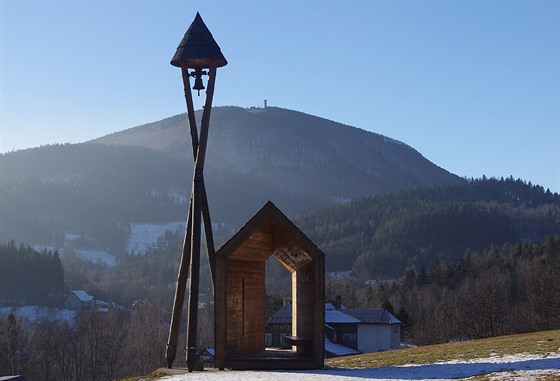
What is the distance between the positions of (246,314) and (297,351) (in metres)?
1.99

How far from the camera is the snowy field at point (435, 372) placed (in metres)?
19.9

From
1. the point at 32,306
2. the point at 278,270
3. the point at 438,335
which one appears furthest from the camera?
the point at 278,270

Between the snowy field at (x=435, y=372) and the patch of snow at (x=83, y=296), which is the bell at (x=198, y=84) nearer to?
the snowy field at (x=435, y=372)

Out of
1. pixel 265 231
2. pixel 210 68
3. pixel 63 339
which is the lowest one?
pixel 63 339

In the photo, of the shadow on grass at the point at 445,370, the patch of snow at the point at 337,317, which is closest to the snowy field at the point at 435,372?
the shadow on grass at the point at 445,370

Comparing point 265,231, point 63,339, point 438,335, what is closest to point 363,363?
point 265,231

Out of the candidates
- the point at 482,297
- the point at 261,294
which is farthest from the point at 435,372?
the point at 482,297

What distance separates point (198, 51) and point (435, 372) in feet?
37.1

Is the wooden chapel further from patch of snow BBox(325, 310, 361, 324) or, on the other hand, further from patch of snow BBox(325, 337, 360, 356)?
patch of snow BBox(325, 310, 361, 324)

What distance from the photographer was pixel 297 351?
1005 inches

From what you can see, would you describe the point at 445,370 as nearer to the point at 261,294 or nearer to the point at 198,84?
the point at 261,294

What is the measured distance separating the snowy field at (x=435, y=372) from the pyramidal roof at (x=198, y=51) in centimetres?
890

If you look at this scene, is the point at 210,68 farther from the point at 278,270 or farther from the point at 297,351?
the point at 278,270

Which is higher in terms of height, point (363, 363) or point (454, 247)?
point (454, 247)
